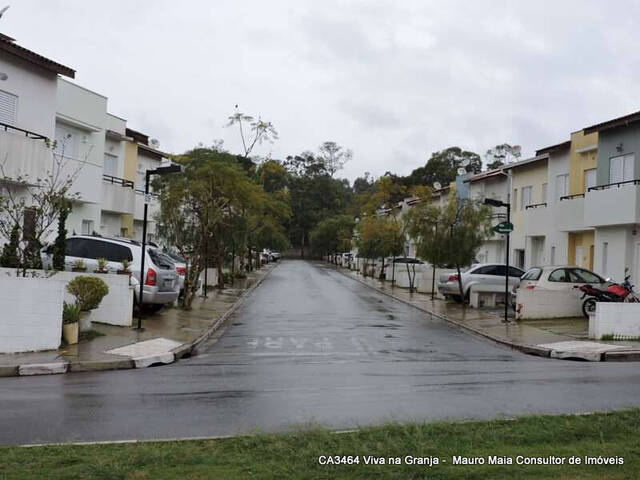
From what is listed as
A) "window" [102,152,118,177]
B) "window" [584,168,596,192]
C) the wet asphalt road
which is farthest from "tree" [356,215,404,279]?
the wet asphalt road

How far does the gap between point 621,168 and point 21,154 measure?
804 inches

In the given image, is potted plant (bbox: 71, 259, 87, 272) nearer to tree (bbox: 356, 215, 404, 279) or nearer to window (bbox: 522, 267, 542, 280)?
window (bbox: 522, 267, 542, 280)

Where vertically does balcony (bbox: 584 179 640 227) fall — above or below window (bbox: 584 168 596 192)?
Result: below

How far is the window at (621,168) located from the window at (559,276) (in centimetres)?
563

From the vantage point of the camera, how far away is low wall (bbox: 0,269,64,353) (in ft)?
44.2

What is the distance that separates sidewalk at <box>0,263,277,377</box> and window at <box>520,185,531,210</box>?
20.6 m

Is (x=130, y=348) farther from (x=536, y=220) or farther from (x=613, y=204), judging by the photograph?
(x=536, y=220)

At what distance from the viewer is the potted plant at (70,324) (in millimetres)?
14758

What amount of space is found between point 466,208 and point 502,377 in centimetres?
1768

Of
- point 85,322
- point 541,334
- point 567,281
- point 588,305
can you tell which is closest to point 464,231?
point 567,281

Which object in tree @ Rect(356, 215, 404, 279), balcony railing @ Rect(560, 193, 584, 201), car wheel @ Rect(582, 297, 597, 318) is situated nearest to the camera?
car wheel @ Rect(582, 297, 597, 318)

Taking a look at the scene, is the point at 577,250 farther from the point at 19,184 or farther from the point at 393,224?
the point at 19,184

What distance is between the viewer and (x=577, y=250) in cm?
3191

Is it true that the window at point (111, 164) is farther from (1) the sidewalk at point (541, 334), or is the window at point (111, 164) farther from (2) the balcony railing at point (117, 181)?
(1) the sidewalk at point (541, 334)
